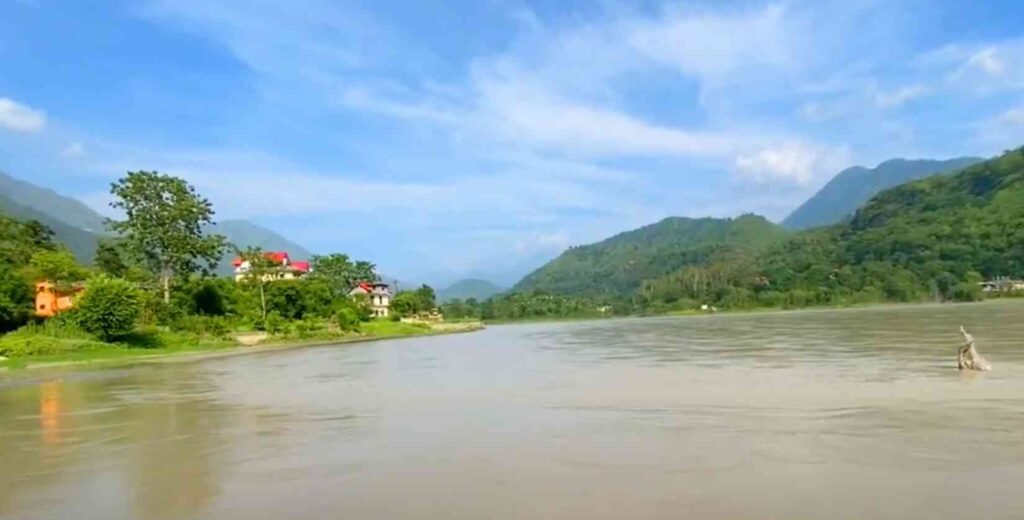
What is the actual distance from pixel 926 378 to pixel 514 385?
394 inches

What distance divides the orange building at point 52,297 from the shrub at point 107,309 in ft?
13.7

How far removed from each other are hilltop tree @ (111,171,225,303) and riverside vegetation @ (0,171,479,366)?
0.24ft

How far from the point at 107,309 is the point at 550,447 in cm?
4036

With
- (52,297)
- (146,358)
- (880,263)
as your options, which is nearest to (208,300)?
(52,297)

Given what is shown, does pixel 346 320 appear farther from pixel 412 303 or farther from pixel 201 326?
pixel 412 303

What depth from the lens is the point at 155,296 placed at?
185 ft

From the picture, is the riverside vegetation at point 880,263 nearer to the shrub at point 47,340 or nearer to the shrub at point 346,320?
the shrub at point 346,320

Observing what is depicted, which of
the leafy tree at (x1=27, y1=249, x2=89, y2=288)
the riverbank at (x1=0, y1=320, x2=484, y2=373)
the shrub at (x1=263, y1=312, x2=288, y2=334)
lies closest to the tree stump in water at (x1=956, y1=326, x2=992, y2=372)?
the riverbank at (x1=0, y1=320, x2=484, y2=373)

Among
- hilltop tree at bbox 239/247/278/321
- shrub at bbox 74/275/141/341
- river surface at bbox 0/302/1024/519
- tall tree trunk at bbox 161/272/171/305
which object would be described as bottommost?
river surface at bbox 0/302/1024/519

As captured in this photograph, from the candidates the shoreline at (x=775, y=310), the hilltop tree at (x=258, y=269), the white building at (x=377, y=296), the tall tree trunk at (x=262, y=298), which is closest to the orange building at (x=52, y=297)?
the tall tree trunk at (x=262, y=298)

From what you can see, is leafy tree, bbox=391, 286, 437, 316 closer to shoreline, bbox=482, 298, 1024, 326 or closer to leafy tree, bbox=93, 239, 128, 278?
shoreline, bbox=482, 298, 1024, 326

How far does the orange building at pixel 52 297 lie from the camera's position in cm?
4978

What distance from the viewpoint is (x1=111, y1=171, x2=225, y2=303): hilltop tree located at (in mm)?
59625

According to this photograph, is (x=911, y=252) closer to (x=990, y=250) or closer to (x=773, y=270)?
(x=990, y=250)
